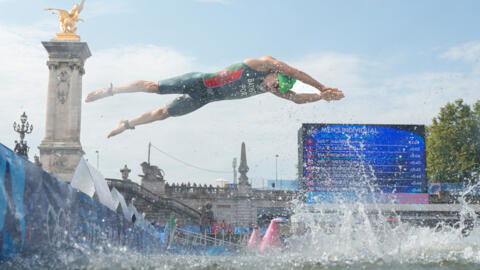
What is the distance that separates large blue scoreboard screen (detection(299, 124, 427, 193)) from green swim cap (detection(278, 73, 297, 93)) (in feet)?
72.5

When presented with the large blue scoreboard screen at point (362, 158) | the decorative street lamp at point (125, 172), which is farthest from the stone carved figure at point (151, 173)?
the large blue scoreboard screen at point (362, 158)

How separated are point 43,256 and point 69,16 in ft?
121

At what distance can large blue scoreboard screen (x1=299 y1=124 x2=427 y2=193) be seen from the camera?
3053cm

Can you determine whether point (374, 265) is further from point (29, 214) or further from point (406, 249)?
point (29, 214)

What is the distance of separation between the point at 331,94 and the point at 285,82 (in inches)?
30.1

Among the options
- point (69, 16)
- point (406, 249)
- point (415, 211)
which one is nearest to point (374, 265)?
point (406, 249)

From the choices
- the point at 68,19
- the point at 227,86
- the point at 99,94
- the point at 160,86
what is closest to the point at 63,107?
the point at 68,19

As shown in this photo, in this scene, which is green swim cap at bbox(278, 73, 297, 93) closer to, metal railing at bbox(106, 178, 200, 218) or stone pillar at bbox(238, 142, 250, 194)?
metal railing at bbox(106, 178, 200, 218)

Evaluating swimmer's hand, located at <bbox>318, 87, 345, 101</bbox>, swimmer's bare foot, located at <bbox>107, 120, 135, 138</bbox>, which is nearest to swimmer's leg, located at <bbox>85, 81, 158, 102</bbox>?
swimmer's bare foot, located at <bbox>107, 120, 135, 138</bbox>

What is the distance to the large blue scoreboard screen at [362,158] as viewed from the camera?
30.5 meters

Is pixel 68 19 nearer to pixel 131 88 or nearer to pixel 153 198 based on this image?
pixel 153 198

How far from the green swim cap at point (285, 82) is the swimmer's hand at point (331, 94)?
1.63 feet

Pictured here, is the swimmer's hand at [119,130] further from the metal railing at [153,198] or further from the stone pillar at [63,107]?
the metal railing at [153,198]

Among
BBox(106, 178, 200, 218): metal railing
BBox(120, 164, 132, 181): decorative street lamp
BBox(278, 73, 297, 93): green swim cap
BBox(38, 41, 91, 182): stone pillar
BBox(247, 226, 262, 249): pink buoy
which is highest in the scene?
BBox(38, 41, 91, 182): stone pillar
